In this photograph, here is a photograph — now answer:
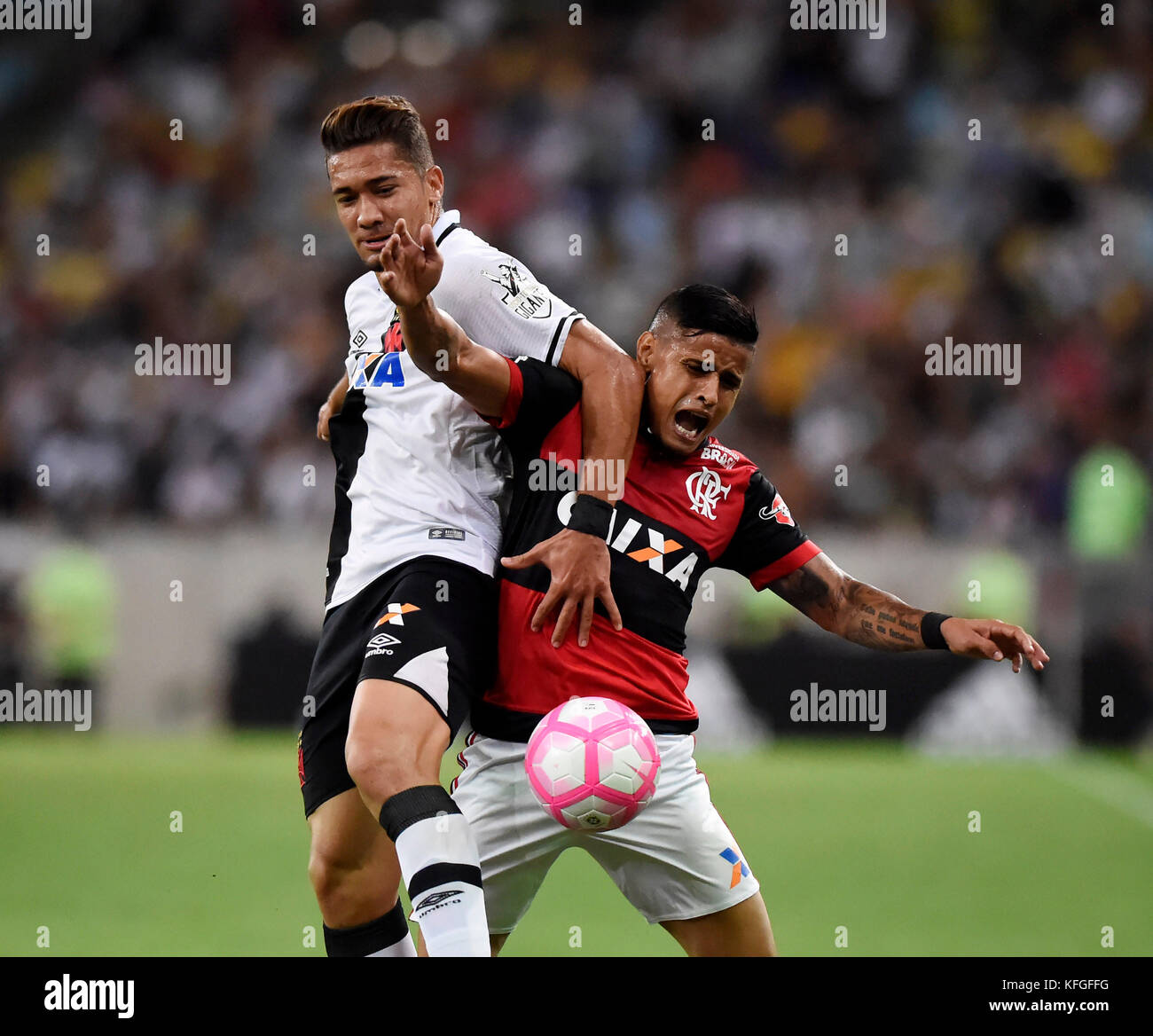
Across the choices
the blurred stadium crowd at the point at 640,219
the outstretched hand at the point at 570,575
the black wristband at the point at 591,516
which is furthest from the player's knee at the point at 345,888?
the blurred stadium crowd at the point at 640,219

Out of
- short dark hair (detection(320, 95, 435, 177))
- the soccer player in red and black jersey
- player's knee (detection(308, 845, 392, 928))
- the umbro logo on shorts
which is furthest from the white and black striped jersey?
the umbro logo on shorts

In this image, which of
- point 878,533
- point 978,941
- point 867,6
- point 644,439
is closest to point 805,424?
point 878,533

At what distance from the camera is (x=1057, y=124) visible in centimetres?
1644

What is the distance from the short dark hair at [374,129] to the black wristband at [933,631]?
1961 mm

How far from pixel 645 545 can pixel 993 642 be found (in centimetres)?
102

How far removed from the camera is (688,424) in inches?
168

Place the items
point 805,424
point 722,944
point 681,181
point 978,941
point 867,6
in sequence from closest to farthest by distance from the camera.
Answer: point 722,944 < point 978,941 < point 805,424 < point 681,181 < point 867,6

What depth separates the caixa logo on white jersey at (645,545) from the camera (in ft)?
13.9

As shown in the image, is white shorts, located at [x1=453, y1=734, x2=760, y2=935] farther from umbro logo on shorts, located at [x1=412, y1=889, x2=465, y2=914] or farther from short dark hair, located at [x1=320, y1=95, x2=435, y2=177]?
short dark hair, located at [x1=320, y1=95, x2=435, y2=177]

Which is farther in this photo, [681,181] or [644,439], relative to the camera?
[681,181]

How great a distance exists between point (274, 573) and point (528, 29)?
9.00 metres

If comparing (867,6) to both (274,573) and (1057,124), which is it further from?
(274,573)

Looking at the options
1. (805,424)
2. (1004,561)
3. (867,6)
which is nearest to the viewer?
(1004,561)

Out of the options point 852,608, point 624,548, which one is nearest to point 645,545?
point 624,548
